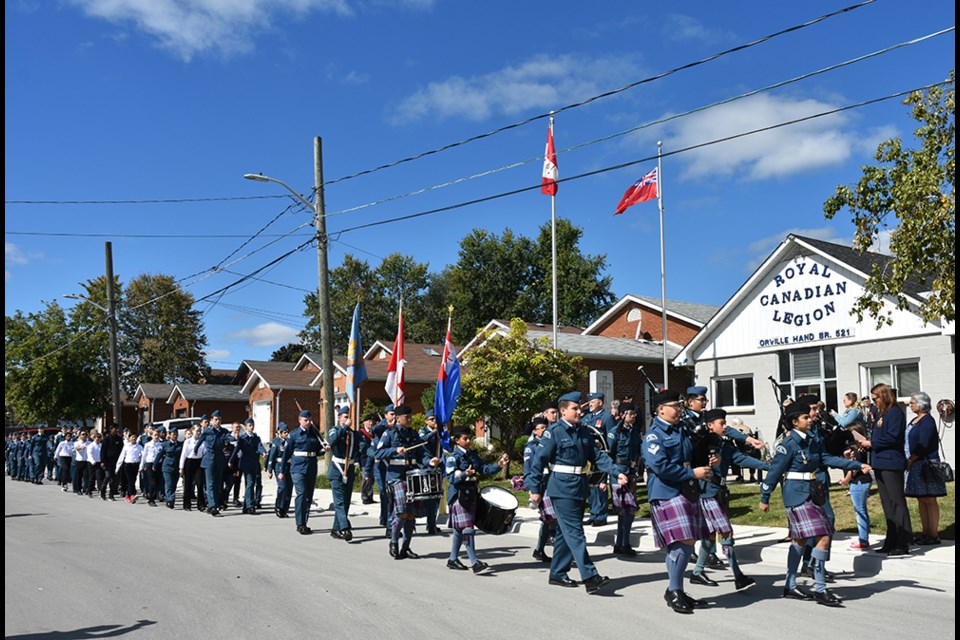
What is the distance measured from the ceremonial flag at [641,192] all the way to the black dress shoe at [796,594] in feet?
55.4

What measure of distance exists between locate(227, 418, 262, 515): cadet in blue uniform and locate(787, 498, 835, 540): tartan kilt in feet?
40.9

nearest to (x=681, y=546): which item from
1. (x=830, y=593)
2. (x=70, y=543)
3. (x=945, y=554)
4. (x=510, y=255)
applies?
(x=830, y=593)

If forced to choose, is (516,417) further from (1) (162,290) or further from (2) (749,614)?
(1) (162,290)

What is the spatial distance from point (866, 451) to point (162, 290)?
66793 millimetres

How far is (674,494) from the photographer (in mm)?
7910

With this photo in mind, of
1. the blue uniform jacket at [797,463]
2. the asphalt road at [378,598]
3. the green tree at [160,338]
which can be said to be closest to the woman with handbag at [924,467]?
the asphalt road at [378,598]

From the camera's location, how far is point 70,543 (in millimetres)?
12367

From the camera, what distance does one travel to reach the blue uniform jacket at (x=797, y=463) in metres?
8.09

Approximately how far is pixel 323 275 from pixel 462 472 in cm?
1100

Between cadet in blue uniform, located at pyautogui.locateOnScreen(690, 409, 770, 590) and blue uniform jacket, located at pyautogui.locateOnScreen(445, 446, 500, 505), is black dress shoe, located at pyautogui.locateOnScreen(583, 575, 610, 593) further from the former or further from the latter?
blue uniform jacket, located at pyautogui.locateOnScreen(445, 446, 500, 505)

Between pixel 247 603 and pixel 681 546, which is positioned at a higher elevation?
pixel 681 546

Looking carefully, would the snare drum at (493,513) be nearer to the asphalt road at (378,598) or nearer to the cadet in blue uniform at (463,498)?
the cadet in blue uniform at (463,498)

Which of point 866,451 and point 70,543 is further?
point 70,543

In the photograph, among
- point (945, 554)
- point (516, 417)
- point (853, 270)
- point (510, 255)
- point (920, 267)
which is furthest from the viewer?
point (510, 255)
